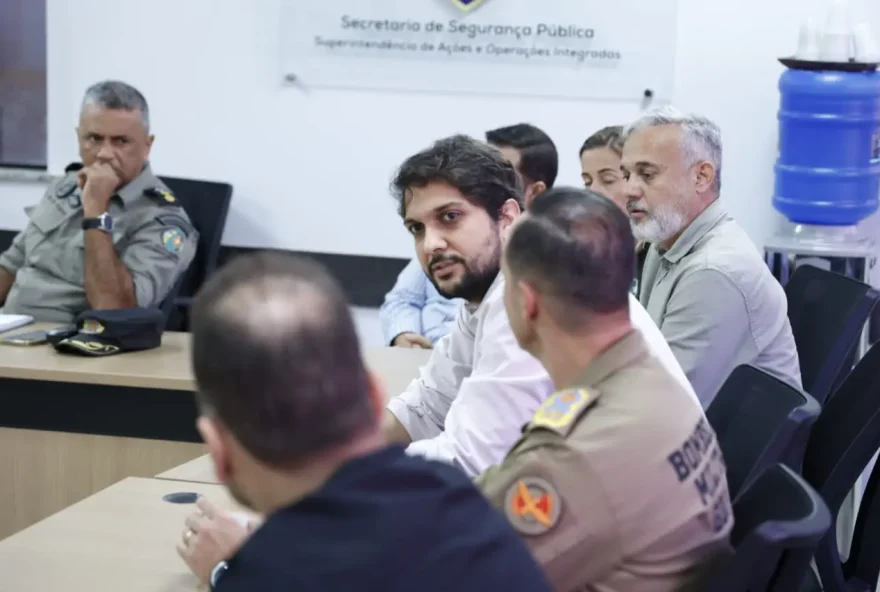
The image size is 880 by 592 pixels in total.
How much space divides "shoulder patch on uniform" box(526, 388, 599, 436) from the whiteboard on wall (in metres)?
2.96

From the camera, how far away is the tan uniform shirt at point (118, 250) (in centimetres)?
372

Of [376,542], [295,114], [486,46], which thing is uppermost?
[486,46]

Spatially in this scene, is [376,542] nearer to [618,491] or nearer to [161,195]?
[618,491]

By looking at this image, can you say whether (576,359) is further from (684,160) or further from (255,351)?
(684,160)

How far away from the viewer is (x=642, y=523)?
1.40m

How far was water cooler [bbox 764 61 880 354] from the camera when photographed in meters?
4.12

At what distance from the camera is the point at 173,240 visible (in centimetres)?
377

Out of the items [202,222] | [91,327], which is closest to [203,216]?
[202,222]

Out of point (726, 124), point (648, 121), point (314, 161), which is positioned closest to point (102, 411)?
point (648, 121)

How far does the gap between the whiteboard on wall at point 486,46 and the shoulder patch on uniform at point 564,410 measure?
2.96 meters

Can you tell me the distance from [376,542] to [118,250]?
293 centimetres

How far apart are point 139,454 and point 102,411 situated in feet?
0.46

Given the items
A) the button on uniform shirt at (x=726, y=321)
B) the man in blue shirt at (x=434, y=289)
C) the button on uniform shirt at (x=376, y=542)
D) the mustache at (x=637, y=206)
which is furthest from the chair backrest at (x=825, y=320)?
the button on uniform shirt at (x=376, y=542)

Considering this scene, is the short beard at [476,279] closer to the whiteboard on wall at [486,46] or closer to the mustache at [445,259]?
the mustache at [445,259]
